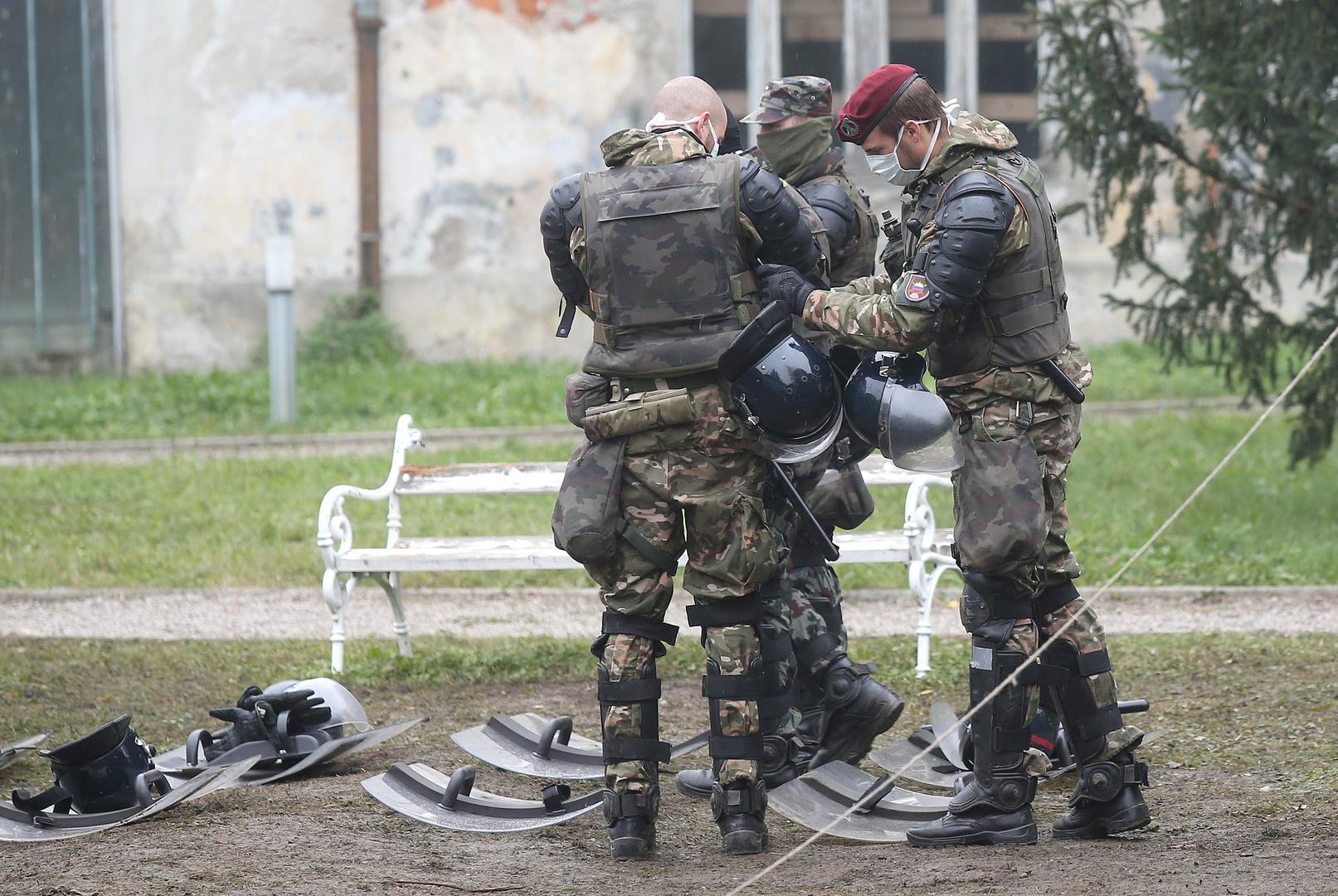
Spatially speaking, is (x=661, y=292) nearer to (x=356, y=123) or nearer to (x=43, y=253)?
(x=356, y=123)

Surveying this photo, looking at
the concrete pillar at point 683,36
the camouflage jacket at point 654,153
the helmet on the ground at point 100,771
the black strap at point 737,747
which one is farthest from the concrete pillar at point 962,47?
the helmet on the ground at point 100,771

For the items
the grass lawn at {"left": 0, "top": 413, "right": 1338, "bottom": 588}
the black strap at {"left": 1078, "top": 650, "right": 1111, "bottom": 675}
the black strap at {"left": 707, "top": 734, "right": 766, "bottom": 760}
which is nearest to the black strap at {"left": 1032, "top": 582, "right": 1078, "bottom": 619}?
the black strap at {"left": 1078, "top": 650, "right": 1111, "bottom": 675}

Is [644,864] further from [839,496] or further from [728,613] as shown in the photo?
[839,496]

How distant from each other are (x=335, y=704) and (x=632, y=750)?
5.08ft

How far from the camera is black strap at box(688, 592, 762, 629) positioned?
451cm

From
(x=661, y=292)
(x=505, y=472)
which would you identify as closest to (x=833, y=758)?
(x=661, y=292)

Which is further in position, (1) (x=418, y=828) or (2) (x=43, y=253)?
(2) (x=43, y=253)

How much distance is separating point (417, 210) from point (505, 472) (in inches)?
392

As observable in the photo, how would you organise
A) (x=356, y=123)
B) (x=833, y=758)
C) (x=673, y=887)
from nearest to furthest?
1. (x=673, y=887)
2. (x=833, y=758)
3. (x=356, y=123)

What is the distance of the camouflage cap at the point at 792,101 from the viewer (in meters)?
5.39

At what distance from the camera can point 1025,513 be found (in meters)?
4.27

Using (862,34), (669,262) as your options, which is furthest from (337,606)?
(862,34)

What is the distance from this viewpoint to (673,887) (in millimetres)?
4023

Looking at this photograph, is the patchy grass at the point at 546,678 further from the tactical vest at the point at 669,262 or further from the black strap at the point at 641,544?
the tactical vest at the point at 669,262
